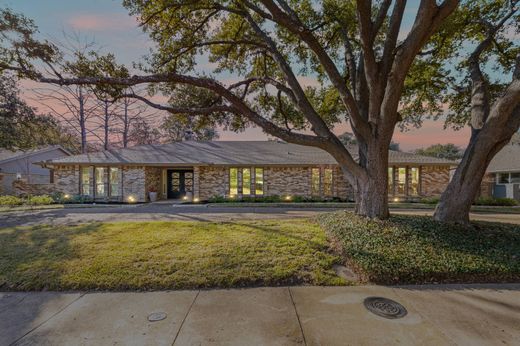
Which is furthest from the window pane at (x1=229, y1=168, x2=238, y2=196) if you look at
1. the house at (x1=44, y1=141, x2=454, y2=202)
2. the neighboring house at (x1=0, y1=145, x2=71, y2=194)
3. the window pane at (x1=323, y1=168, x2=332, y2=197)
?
the neighboring house at (x1=0, y1=145, x2=71, y2=194)

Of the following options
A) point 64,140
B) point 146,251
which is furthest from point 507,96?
point 64,140

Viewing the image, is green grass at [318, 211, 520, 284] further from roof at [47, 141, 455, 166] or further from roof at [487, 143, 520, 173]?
roof at [487, 143, 520, 173]

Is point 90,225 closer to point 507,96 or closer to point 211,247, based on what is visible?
point 211,247

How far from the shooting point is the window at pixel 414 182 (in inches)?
640

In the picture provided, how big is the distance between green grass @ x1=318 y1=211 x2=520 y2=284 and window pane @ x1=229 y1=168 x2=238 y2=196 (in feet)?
33.9

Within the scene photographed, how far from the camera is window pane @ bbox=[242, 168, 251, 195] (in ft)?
→ 53.1

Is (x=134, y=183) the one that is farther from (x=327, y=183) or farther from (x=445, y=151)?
(x=445, y=151)

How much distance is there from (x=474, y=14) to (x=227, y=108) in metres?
8.81

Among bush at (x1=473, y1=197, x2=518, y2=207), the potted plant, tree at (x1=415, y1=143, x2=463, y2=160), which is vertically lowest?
bush at (x1=473, y1=197, x2=518, y2=207)

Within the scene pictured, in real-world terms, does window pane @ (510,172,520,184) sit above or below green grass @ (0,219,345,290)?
above

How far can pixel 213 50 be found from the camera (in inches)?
369

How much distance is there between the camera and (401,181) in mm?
16375

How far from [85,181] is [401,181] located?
21483mm

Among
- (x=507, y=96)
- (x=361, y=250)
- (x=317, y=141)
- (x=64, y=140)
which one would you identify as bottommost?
(x=361, y=250)
